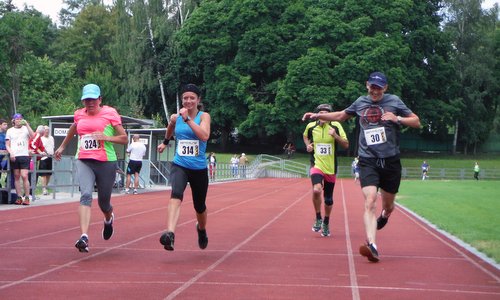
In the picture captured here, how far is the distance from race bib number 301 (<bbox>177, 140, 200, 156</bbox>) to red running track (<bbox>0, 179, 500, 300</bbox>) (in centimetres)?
117

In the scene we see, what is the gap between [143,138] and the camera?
100.0 feet

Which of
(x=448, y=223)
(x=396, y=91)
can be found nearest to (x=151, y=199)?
(x=448, y=223)

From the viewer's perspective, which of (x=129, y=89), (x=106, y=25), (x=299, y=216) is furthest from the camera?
(x=106, y=25)

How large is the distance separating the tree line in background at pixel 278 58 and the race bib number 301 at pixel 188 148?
167 feet

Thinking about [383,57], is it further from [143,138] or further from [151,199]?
[151,199]

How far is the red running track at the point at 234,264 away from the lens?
23.0ft

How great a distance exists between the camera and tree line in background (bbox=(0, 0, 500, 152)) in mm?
63875

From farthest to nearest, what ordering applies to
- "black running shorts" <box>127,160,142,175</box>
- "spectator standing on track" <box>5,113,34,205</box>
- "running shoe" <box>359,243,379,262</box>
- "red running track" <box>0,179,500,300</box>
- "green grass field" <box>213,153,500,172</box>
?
"green grass field" <box>213,153,500,172</box>
"black running shorts" <box>127,160,142,175</box>
"spectator standing on track" <box>5,113,34,205</box>
"running shoe" <box>359,243,379,262</box>
"red running track" <box>0,179,500,300</box>

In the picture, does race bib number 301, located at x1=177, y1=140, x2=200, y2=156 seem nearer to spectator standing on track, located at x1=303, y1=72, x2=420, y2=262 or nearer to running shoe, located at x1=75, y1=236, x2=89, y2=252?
running shoe, located at x1=75, y1=236, x2=89, y2=252

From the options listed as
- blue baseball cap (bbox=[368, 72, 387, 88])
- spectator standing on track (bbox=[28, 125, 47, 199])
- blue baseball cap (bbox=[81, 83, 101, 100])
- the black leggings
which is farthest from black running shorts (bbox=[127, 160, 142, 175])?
blue baseball cap (bbox=[368, 72, 387, 88])

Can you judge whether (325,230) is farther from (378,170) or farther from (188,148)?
(188,148)

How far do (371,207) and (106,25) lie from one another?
87.8m

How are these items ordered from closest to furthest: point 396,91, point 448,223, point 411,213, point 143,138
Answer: point 448,223 → point 411,213 → point 143,138 → point 396,91

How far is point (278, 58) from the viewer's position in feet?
219
